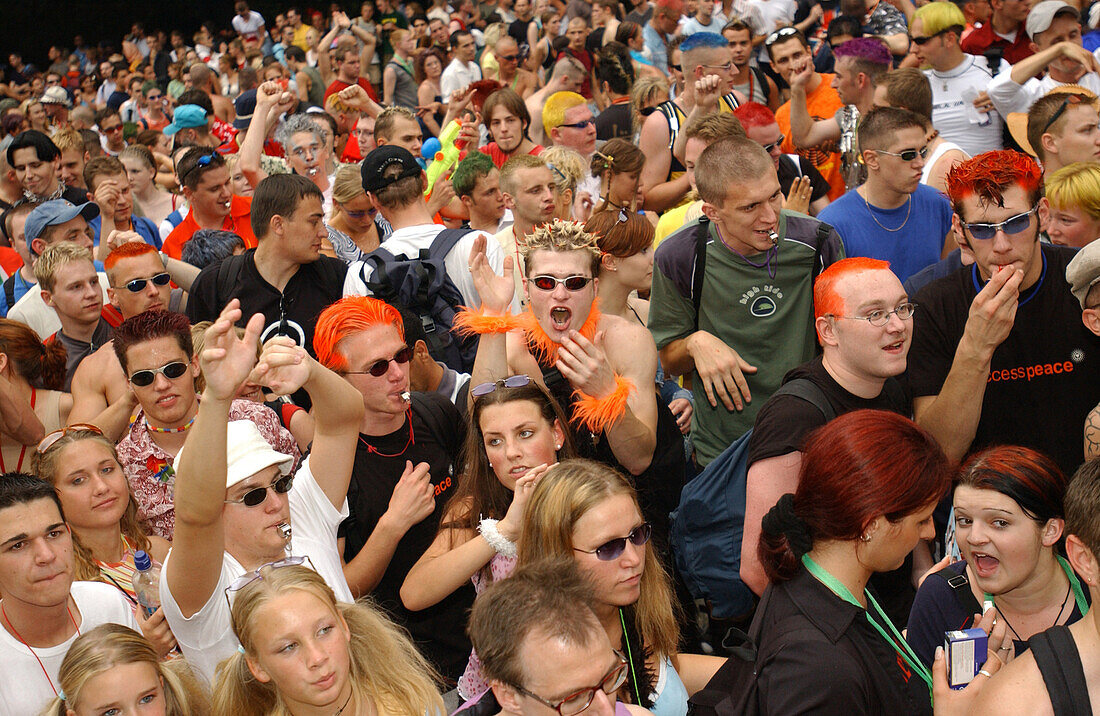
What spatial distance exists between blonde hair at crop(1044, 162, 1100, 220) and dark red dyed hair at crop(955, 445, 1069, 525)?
1.80 metres

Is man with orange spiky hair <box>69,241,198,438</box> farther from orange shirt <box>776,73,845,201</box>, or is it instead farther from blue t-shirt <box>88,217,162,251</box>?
orange shirt <box>776,73,845,201</box>

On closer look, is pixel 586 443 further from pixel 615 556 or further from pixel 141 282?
pixel 141 282

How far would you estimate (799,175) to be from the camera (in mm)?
5875

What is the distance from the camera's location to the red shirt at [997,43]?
8.05 meters

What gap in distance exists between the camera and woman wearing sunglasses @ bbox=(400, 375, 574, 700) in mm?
3215

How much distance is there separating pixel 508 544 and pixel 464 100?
16.9 ft

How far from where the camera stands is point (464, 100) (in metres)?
7.67

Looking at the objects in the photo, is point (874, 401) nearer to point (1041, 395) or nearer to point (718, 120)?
point (1041, 395)

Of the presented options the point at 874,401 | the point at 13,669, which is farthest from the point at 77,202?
the point at 874,401

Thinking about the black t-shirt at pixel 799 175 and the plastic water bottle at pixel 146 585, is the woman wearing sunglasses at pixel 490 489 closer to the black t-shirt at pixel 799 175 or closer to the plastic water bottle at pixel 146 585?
the plastic water bottle at pixel 146 585

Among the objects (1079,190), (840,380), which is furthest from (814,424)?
(1079,190)

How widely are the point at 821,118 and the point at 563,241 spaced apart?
176 inches

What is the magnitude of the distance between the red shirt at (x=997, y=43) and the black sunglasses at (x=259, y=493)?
22.7 ft

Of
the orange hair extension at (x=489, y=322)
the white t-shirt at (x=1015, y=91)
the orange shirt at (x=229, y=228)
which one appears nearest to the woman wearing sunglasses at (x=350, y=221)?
the orange shirt at (x=229, y=228)
